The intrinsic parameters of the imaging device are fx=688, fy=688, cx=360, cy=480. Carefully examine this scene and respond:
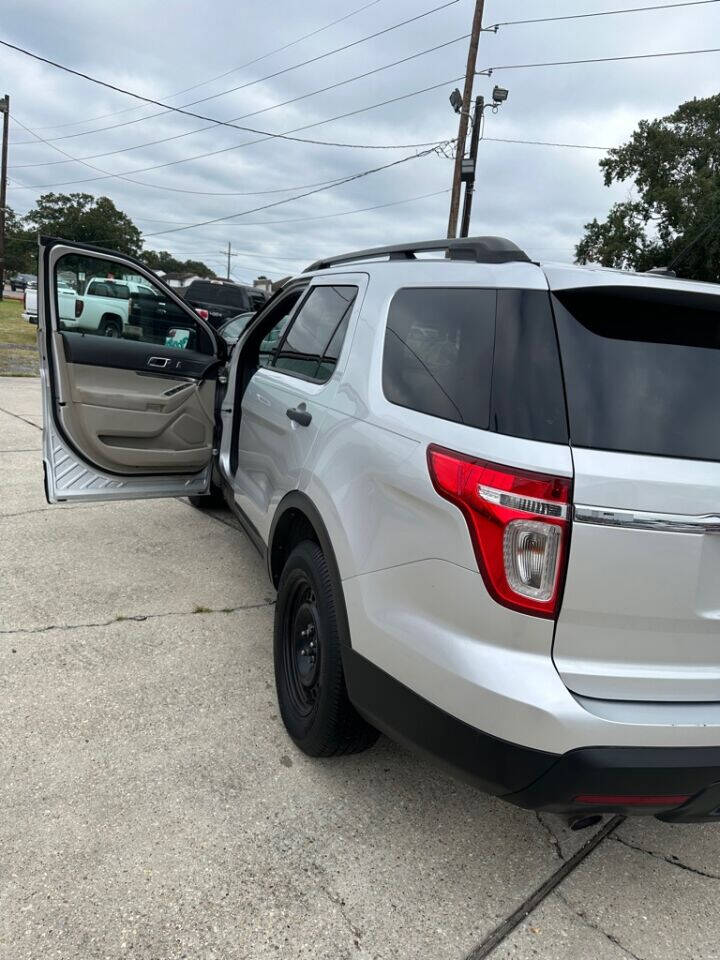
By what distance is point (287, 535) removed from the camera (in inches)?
122

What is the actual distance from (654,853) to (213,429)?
11.2 ft

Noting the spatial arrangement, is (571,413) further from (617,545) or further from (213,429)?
(213,429)

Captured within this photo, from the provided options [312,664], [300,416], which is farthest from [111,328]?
[312,664]

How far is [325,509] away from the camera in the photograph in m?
2.50

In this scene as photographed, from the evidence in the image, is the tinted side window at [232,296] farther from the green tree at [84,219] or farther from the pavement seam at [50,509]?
the green tree at [84,219]

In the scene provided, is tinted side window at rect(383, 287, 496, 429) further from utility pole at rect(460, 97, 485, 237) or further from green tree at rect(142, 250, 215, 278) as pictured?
green tree at rect(142, 250, 215, 278)

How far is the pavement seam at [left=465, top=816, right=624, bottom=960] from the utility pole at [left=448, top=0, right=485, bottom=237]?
1711 cm

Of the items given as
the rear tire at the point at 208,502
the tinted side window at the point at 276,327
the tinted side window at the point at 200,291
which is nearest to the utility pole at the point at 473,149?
the tinted side window at the point at 200,291

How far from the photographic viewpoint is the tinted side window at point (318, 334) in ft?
9.45

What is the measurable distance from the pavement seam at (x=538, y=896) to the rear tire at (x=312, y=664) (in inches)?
29.2

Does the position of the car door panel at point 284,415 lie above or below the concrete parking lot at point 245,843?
above

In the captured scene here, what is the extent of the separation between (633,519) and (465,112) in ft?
61.6

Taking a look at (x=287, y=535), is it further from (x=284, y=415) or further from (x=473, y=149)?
(x=473, y=149)

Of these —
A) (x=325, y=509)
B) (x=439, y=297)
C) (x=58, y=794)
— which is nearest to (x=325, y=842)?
(x=58, y=794)
